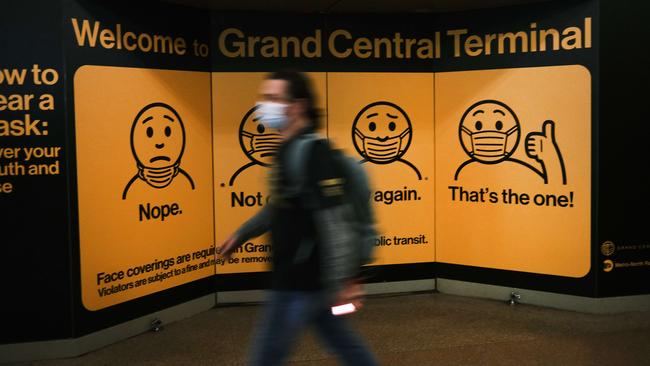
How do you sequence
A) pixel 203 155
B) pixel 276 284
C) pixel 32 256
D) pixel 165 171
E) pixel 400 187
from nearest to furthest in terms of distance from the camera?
pixel 276 284
pixel 32 256
pixel 165 171
pixel 203 155
pixel 400 187

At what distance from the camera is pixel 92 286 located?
4449 millimetres

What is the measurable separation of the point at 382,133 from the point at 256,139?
1021 mm

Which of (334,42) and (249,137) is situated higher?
(334,42)

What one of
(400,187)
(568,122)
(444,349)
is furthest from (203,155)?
(568,122)

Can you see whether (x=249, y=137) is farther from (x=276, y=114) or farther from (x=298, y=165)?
(x=298, y=165)

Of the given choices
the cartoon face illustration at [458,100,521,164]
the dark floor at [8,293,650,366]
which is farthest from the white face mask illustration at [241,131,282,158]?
the cartoon face illustration at [458,100,521,164]

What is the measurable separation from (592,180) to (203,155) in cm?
287

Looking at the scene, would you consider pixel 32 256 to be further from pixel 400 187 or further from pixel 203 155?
pixel 400 187

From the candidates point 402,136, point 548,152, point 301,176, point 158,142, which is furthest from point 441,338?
point 301,176

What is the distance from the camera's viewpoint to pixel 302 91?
2.71 m

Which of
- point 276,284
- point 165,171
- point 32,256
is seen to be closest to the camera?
point 276,284

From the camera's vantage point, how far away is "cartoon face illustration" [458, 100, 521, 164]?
17.7 feet

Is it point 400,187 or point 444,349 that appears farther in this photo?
point 400,187

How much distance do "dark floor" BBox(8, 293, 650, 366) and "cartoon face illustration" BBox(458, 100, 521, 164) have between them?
1169mm
